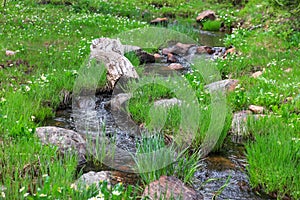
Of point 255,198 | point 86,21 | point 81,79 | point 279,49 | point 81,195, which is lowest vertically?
point 255,198

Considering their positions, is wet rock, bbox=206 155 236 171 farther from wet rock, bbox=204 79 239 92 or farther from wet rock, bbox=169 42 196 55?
wet rock, bbox=169 42 196 55

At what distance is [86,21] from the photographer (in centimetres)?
1644

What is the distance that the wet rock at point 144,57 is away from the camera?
12.0 m

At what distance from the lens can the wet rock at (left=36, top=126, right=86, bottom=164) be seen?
5762mm

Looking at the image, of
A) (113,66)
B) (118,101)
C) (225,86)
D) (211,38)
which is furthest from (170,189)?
(211,38)

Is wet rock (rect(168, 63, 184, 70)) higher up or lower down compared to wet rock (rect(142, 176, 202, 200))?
higher up

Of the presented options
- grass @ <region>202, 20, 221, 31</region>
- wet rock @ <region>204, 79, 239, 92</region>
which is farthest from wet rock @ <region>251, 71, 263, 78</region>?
grass @ <region>202, 20, 221, 31</region>

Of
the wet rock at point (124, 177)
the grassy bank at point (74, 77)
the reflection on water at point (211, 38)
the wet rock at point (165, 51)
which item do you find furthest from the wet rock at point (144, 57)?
the wet rock at point (124, 177)

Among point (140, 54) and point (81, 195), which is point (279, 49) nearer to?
point (140, 54)

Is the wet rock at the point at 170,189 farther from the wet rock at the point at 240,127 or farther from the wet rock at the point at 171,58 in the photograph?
the wet rock at the point at 171,58

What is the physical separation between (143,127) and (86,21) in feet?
33.4

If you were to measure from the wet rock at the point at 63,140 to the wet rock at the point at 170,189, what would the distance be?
1.45 metres

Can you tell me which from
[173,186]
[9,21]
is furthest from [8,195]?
[9,21]

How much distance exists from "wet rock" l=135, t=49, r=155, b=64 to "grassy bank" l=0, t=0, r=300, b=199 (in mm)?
1577
